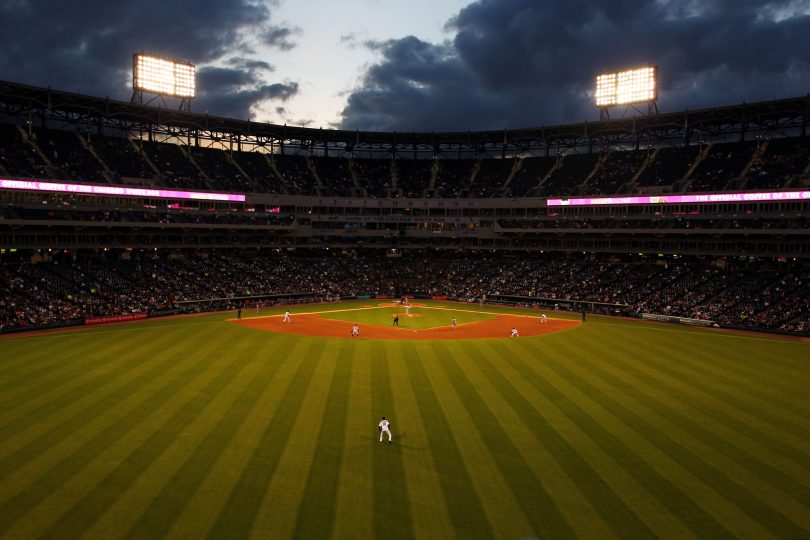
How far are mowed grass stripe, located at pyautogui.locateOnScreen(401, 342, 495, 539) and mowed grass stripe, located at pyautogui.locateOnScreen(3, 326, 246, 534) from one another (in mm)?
11227

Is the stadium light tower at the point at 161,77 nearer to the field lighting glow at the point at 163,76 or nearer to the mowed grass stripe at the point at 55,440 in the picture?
the field lighting glow at the point at 163,76

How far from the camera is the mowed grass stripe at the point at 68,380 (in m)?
24.7

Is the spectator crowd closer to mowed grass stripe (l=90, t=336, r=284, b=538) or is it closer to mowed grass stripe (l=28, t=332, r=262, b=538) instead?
mowed grass stripe (l=90, t=336, r=284, b=538)

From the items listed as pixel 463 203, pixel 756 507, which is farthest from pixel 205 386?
pixel 463 203

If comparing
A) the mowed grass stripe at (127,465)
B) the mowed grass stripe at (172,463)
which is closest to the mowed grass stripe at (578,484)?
the mowed grass stripe at (172,463)

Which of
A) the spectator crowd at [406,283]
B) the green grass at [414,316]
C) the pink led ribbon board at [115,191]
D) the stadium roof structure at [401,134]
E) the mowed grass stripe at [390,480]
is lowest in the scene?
the mowed grass stripe at [390,480]

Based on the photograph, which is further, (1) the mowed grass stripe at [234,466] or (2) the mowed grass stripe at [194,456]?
(2) the mowed grass stripe at [194,456]

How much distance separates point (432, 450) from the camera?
68.9 ft

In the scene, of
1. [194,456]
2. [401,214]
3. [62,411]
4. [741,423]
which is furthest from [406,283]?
[194,456]

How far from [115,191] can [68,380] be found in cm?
4163

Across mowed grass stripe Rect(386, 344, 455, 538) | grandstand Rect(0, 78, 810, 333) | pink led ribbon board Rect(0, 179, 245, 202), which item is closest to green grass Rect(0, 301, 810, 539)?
mowed grass stripe Rect(386, 344, 455, 538)

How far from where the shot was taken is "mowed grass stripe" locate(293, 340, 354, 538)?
50.9 ft

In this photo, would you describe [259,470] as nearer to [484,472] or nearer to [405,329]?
[484,472]

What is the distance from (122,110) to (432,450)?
70.0 meters
